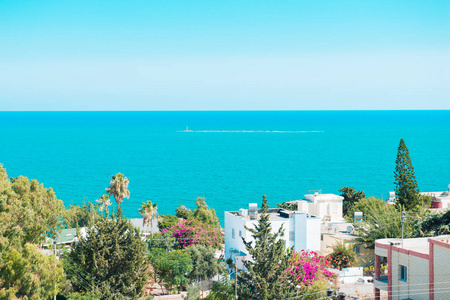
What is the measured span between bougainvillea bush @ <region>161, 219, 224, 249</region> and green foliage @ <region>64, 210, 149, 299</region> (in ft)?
39.9

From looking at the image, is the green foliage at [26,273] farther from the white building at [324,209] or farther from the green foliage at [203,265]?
the white building at [324,209]

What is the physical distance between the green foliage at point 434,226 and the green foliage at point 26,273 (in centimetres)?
2119

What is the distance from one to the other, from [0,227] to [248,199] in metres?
71.5

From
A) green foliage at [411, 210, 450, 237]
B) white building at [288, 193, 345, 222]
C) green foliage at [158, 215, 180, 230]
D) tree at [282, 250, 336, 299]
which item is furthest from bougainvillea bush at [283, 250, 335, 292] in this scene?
white building at [288, 193, 345, 222]

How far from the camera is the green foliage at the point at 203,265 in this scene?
1287 inches

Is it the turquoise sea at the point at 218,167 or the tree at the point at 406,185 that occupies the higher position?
the turquoise sea at the point at 218,167

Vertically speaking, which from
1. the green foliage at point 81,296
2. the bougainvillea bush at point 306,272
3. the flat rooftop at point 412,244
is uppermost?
the flat rooftop at point 412,244

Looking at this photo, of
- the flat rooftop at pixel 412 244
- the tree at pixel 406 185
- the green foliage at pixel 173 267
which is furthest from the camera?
the tree at pixel 406 185

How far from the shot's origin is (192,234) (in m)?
38.4

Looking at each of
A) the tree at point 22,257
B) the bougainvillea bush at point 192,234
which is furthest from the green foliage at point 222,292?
the bougainvillea bush at point 192,234

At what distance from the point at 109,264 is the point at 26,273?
5386mm

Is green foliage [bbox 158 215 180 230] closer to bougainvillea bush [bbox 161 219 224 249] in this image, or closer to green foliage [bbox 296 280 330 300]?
bougainvillea bush [bbox 161 219 224 249]

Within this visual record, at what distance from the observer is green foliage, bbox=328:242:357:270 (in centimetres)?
3506

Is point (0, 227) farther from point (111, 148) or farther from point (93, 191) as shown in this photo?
point (111, 148)
